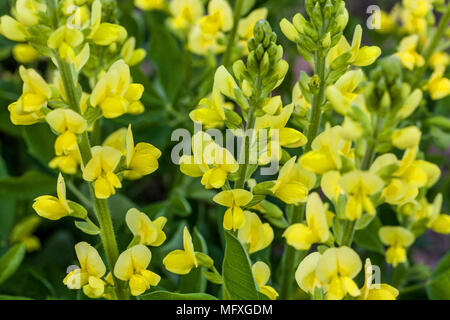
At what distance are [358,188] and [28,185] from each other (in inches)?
26.5

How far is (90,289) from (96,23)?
0.28 meters

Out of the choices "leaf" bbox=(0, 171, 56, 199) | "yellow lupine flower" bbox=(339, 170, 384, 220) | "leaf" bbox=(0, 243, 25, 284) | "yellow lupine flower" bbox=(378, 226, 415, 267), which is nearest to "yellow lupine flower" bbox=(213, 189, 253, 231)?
"yellow lupine flower" bbox=(339, 170, 384, 220)

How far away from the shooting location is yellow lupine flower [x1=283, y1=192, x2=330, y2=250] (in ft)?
1.91

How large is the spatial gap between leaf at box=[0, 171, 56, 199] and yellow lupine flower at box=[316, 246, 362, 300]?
611 mm

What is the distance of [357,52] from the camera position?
668 millimetres

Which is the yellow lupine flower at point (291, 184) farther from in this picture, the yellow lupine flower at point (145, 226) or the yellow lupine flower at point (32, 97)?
the yellow lupine flower at point (32, 97)

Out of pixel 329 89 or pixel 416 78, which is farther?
pixel 416 78

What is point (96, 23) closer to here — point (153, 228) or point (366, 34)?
point (153, 228)

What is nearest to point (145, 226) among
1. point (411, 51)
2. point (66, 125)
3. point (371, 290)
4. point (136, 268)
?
point (136, 268)

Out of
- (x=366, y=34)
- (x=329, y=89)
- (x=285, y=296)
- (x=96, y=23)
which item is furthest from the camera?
(x=366, y=34)

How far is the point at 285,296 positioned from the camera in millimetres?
795

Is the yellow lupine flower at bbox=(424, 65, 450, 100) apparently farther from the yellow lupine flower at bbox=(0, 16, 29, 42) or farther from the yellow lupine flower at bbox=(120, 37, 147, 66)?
the yellow lupine flower at bbox=(0, 16, 29, 42)
